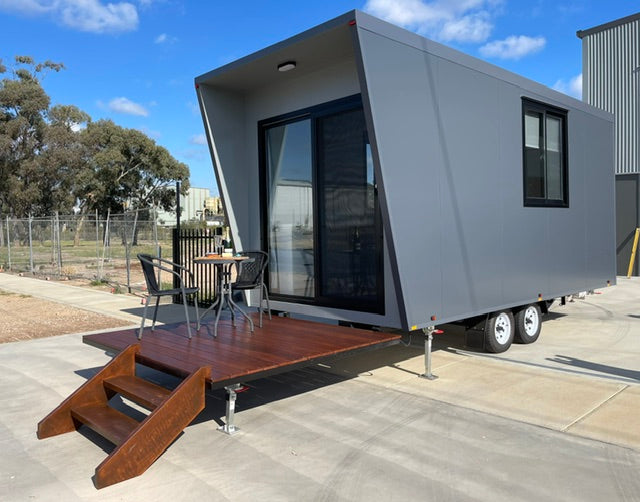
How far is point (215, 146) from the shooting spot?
665 centimetres

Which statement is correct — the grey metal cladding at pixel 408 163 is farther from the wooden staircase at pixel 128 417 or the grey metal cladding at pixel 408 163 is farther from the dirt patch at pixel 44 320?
the dirt patch at pixel 44 320

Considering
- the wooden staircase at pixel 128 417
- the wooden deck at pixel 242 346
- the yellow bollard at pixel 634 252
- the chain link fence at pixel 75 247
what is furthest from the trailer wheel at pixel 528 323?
the chain link fence at pixel 75 247

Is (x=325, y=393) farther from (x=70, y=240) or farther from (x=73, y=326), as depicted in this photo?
(x=70, y=240)

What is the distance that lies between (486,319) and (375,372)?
1.45 m

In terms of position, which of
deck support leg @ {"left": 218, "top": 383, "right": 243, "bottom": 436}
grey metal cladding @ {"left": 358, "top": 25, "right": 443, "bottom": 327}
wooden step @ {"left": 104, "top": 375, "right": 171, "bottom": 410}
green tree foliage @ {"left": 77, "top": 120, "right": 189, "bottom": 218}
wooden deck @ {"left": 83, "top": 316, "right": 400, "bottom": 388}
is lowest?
deck support leg @ {"left": 218, "top": 383, "right": 243, "bottom": 436}

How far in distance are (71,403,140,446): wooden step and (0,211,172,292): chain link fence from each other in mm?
10846

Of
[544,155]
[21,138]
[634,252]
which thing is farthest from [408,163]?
[21,138]

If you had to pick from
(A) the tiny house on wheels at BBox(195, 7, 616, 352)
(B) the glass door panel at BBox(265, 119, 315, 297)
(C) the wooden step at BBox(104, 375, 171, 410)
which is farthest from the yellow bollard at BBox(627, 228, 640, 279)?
(C) the wooden step at BBox(104, 375, 171, 410)

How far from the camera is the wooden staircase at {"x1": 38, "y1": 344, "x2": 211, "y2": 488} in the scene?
10.7 feet

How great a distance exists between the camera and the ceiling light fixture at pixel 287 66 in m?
5.70

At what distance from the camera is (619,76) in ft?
57.1

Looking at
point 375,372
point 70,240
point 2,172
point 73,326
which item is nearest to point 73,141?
point 2,172

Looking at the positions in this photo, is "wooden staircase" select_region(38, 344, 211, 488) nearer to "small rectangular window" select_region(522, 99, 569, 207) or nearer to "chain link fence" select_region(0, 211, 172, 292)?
"small rectangular window" select_region(522, 99, 569, 207)

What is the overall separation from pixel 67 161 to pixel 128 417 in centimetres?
3269
